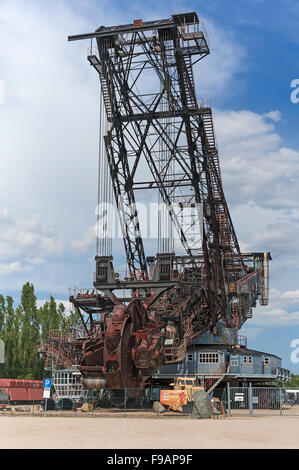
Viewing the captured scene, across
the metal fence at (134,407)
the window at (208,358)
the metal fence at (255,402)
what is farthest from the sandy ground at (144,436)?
the window at (208,358)

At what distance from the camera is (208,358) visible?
45625mm

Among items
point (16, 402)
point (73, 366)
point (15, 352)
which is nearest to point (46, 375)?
point (15, 352)

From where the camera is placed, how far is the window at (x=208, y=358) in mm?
45584

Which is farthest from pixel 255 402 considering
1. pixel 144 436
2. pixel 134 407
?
pixel 144 436

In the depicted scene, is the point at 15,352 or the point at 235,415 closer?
the point at 235,415

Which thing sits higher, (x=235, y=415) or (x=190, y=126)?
(x=190, y=126)

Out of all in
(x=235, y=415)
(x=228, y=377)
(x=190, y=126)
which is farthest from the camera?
(x=228, y=377)

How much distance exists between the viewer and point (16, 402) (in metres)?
52.2

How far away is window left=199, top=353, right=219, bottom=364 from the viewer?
45584 millimetres

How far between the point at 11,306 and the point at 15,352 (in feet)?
20.1

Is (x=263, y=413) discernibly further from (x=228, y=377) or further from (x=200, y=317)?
(x=200, y=317)

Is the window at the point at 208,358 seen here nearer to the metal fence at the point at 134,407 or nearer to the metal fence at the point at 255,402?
the metal fence at the point at 255,402

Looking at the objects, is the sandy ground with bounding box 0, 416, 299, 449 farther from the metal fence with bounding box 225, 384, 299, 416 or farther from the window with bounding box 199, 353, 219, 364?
the window with bounding box 199, 353, 219, 364
